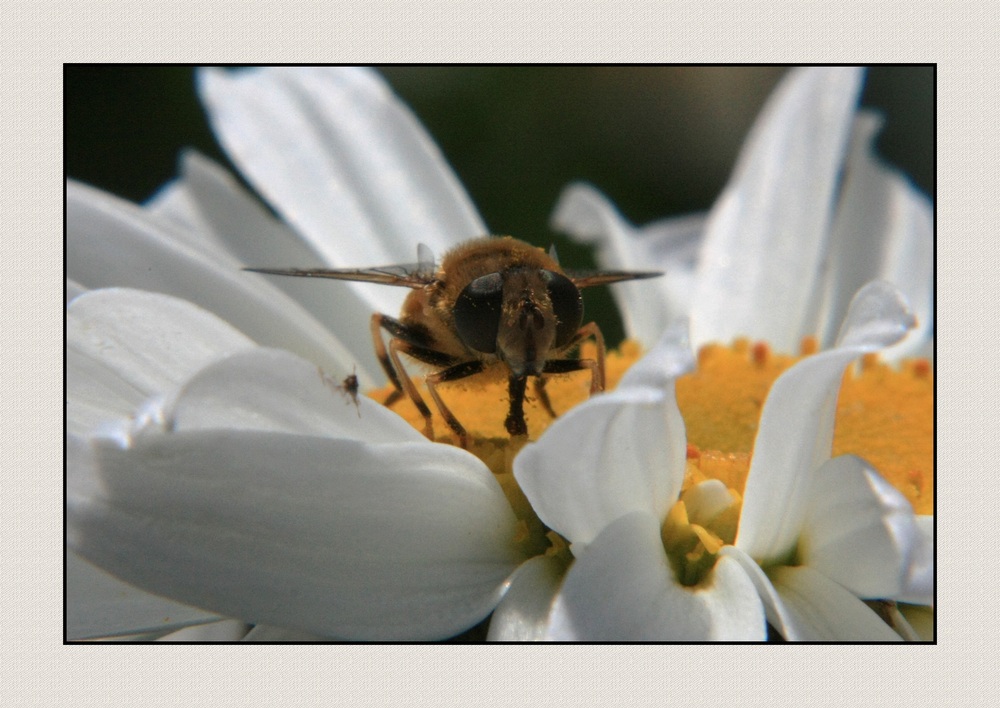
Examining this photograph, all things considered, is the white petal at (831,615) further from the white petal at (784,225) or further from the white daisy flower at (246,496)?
the white petal at (784,225)

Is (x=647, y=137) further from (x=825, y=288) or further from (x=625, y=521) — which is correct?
(x=625, y=521)

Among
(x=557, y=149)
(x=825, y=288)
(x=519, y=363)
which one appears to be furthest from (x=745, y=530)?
(x=557, y=149)

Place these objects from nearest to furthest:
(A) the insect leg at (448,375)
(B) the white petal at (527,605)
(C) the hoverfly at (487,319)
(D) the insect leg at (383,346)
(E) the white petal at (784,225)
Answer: (B) the white petal at (527,605), (C) the hoverfly at (487,319), (A) the insect leg at (448,375), (D) the insect leg at (383,346), (E) the white petal at (784,225)

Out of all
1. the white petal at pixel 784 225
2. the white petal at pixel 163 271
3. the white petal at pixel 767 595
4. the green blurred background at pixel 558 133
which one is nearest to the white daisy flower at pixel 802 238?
the white petal at pixel 784 225

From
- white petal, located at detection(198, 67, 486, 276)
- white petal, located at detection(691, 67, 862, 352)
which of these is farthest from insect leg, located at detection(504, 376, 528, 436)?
white petal, located at detection(691, 67, 862, 352)

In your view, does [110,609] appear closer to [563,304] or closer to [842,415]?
[563,304]

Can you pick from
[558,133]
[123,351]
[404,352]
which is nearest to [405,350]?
[404,352]
